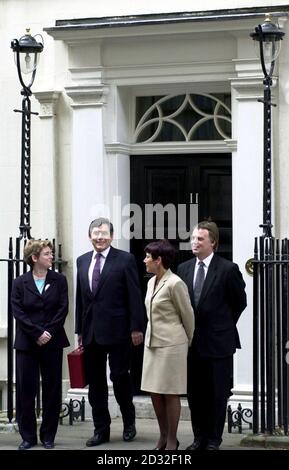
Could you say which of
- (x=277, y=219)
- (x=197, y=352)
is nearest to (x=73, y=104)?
(x=277, y=219)

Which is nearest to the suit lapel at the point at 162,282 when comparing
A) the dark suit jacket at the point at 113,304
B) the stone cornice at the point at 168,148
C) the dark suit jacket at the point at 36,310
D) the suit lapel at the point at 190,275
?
the suit lapel at the point at 190,275

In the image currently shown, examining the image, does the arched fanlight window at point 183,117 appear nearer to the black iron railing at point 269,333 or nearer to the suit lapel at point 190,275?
the black iron railing at point 269,333

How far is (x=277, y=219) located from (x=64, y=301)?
95.2 inches

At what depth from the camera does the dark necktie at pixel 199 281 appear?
11.2 meters

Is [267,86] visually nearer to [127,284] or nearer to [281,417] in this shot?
[127,284]

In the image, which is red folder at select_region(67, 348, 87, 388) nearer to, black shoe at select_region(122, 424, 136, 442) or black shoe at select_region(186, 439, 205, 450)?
black shoe at select_region(122, 424, 136, 442)

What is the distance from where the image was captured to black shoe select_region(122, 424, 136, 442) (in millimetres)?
11820

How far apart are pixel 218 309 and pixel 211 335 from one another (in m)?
0.22

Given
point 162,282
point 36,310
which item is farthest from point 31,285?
point 162,282

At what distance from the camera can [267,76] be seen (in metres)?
11.8

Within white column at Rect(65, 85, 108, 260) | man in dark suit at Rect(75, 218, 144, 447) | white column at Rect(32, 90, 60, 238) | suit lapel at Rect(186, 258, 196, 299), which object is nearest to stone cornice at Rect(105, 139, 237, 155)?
white column at Rect(65, 85, 108, 260)

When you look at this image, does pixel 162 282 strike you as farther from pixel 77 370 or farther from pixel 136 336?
pixel 77 370

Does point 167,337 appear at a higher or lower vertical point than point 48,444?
higher

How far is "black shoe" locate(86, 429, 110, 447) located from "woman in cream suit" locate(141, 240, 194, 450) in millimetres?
821
